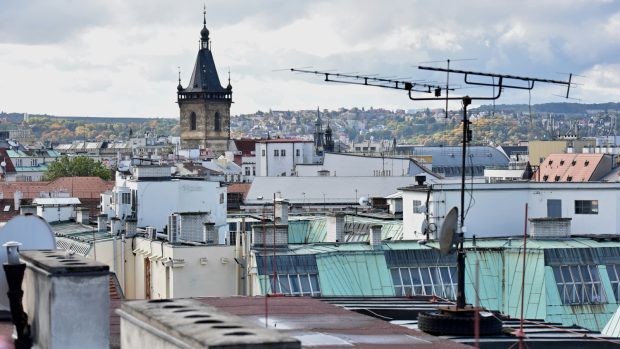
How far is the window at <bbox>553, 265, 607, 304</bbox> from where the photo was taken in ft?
128

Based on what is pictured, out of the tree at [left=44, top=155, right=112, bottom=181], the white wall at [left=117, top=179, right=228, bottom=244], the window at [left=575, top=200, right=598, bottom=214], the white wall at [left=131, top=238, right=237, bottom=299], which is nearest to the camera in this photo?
the white wall at [left=131, top=238, right=237, bottom=299]

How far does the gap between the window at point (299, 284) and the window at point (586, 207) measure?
15.5 meters

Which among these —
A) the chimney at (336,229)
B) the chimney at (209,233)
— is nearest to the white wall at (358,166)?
the chimney at (336,229)

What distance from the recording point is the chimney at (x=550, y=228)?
1650 inches

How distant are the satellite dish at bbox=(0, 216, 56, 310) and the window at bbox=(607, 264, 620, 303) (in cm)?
2434

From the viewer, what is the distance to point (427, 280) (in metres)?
40.6

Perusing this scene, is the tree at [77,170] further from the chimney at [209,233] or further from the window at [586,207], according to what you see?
the chimney at [209,233]

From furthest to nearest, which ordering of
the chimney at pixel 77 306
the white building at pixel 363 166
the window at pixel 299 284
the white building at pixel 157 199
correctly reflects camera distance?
the white building at pixel 363 166, the white building at pixel 157 199, the window at pixel 299 284, the chimney at pixel 77 306

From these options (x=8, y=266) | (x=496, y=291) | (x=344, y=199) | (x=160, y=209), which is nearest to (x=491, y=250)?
(x=496, y=291)

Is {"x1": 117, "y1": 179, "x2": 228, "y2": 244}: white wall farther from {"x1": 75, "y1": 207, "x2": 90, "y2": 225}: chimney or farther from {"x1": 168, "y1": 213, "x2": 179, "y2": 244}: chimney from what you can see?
{"x1": 168, "y1": 213, "x2": 179, "y2": 244}: chimney

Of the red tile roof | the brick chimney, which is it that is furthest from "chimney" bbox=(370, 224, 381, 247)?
the red tile roof

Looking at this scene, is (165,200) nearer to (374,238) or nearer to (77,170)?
(374,238)

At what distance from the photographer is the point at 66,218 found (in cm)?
6456

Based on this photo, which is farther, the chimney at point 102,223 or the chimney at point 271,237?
the chimney at point 102,223
